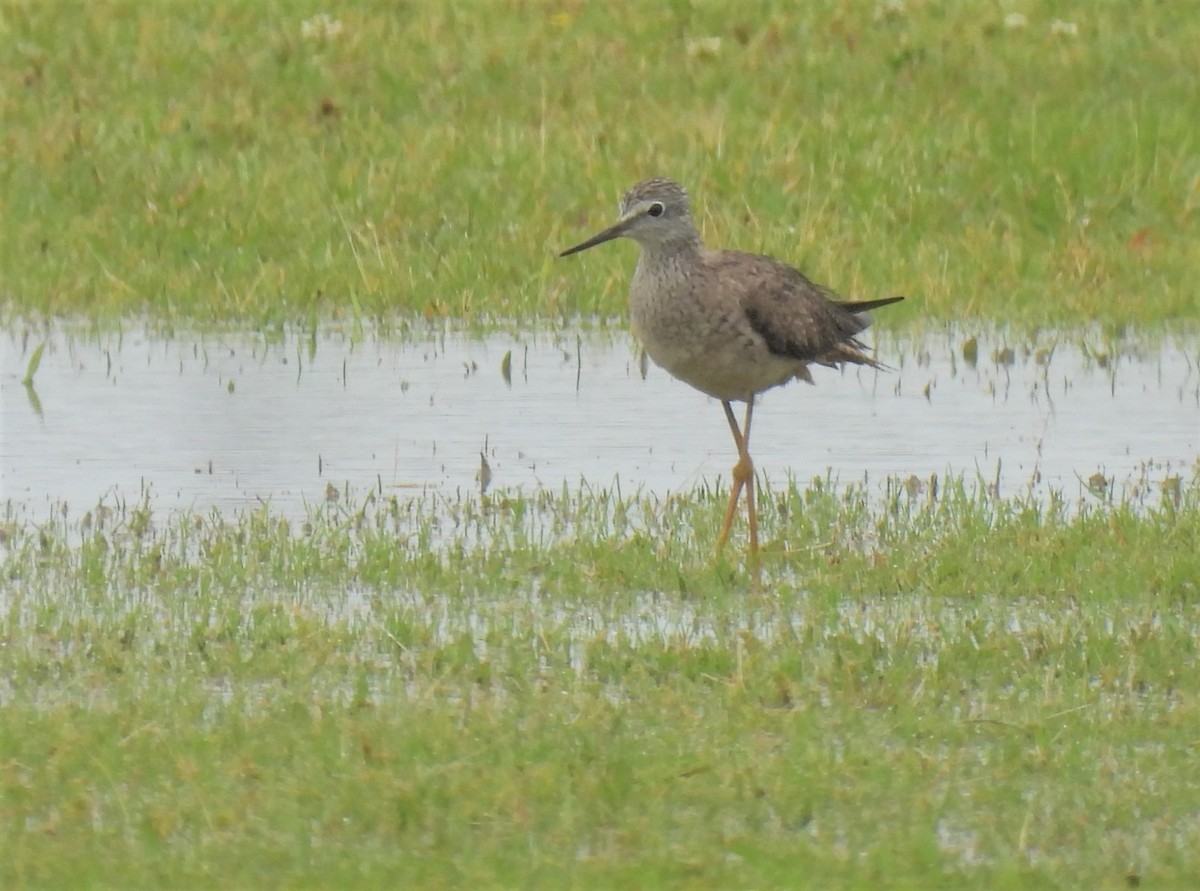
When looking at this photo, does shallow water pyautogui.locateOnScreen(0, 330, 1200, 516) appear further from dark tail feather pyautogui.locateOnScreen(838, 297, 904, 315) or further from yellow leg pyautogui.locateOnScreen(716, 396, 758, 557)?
dark tail feather pyautogui.locateOnScreen(838, 297, 904, 315)

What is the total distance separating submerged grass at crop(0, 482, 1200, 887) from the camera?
5602 mm

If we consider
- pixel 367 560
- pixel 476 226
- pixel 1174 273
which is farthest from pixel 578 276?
pixel 367 560

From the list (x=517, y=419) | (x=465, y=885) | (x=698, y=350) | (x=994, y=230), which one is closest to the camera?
(x=465, y=885)

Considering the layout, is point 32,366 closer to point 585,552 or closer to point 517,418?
point 517,418

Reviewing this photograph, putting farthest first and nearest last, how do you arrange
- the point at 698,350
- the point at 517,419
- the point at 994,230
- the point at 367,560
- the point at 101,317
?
the point at 994,230 < the point at 101,317 < the point at 517,419 < the point at 698,350 < the point at 367,560

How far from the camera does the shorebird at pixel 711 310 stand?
9289mm

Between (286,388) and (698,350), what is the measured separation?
3.02 m

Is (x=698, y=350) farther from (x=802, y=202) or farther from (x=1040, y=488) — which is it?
(x=802, y=202)

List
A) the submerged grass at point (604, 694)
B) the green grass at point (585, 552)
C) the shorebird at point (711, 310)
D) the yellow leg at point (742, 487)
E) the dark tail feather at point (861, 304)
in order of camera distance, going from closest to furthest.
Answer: the submerged grass at point (604, 694), the green grass at point (585, 552), the yellow leg at point (742, 487), the shorebird at point (711, 310), the dark tail feather at point (861, 304)

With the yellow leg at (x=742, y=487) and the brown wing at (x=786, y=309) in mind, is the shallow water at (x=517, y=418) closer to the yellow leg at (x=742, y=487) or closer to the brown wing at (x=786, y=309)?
the yellow leg at (x=742, y=487)

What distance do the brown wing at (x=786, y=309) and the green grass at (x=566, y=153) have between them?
2.94 meters

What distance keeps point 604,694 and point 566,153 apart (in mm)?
8504

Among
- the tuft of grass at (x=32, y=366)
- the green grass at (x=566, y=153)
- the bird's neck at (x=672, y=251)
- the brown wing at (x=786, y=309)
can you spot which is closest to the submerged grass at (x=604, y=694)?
the brown wing at (x=786, y=309)

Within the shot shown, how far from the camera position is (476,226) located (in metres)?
14.1
